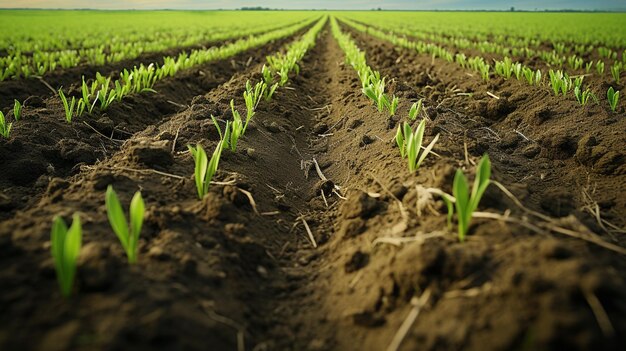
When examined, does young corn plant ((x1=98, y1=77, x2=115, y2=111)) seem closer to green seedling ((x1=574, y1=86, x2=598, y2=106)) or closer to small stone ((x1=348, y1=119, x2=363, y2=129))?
small stone ((x1=348, y1=119, x2=363, y2=129))

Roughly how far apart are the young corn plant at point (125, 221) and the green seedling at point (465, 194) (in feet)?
4.04

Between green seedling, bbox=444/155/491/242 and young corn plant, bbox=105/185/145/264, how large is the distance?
1.23 metres

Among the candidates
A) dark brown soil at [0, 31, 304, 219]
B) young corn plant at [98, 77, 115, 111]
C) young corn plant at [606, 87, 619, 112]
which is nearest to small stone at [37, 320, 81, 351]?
dark brown soil at [0, 31, 304, 219]

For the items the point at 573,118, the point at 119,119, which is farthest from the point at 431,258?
the point at 119,119

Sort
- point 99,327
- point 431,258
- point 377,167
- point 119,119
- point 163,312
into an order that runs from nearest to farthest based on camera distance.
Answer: point 99,327 < point 163,312 < point 431,258 < point 377,167 < point 119,119

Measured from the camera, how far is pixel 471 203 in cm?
170

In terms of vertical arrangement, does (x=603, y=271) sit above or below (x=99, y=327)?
above

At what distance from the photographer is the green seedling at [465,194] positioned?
5.44ft

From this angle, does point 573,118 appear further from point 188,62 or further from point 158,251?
point 188,62

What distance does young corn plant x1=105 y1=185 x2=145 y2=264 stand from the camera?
1.52 meters

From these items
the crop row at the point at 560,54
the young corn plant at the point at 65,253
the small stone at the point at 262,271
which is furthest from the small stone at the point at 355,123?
the crop row at the point at 560,54

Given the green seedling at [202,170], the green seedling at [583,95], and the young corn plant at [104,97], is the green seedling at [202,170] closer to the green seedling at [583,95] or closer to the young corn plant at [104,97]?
the young corn plant at [104,97]

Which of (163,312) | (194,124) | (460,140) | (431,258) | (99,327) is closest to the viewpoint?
(99,327)

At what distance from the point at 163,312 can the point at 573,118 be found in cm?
437
